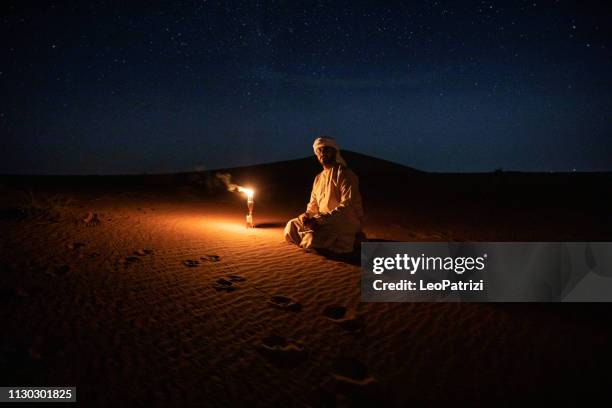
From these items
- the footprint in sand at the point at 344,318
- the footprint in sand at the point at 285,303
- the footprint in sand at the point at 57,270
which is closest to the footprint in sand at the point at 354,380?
the footprint in sand at the point at 344,318

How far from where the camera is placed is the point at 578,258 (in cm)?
639

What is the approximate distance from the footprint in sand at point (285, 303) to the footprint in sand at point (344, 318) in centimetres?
40

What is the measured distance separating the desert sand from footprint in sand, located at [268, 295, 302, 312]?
0.09 ft

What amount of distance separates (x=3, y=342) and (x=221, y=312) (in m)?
2.15

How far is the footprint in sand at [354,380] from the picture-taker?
9.94 feet

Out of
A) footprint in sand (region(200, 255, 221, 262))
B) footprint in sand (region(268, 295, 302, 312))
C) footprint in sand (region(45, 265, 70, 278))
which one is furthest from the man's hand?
footprint in sand (region(45, 265, 70, 278))

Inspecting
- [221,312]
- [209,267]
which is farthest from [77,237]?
[221,312]

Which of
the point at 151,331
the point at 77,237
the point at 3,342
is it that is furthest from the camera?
the point at 77,237

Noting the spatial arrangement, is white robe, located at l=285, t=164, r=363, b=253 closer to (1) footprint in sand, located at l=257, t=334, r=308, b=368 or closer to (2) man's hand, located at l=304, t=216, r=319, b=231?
(2) man's hand, located at l=304, t=216, r=319, b=231

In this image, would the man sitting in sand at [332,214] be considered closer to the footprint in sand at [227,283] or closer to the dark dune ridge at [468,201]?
the footprint in sand at [227,283]

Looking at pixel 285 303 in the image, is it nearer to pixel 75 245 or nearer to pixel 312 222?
pixel 312 222

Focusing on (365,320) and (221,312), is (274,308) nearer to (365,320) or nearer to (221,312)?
(221,312)

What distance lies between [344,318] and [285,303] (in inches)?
33.8

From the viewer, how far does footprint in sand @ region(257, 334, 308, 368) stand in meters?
3.41
